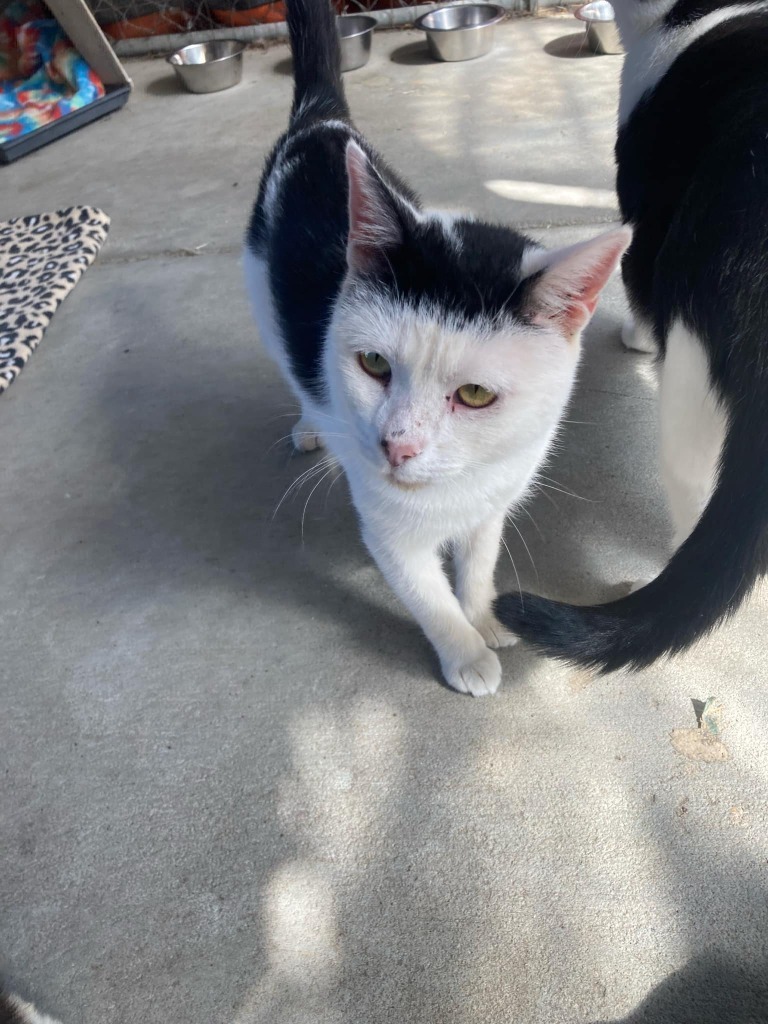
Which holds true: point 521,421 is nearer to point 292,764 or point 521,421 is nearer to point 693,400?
point 693,400

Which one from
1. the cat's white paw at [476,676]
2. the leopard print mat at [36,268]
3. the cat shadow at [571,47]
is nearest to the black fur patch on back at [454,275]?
the cat's white paw at [476,676]

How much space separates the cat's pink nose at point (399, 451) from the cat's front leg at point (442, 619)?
342 mm

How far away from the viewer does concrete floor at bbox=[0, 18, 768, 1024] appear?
107 centimetres

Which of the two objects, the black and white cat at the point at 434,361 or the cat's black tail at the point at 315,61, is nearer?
the black and white cat at the point at 434,361

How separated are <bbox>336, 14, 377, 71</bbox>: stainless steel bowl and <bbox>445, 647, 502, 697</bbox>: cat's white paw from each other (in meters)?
3.96

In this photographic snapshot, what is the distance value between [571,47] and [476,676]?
A: 4041 mm

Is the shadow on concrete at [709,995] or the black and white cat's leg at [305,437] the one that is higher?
the black and white cat's leg at [305,437]

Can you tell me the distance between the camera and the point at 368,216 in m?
0.99

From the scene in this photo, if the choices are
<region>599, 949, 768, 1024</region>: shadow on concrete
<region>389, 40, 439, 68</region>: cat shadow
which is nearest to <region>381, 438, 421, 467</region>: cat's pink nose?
<region>599, 949, 768, 1024</region>: shadow on concrete

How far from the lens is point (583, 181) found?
278 centimetres

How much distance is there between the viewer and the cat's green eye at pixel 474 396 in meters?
0.95

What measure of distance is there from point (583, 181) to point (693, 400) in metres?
1.98

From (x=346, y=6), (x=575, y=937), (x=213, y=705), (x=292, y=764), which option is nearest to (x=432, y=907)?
(x=575, y=937)

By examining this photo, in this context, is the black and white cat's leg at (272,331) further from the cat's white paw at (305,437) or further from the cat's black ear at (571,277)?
the cat's black ear at (571,277)
